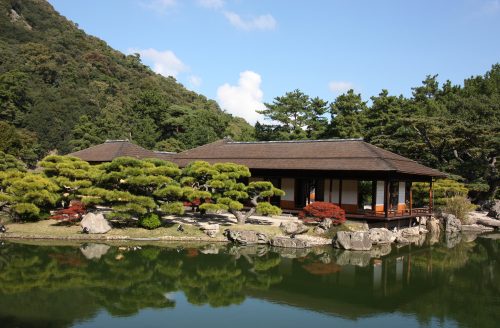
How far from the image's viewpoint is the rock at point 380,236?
1923 cm

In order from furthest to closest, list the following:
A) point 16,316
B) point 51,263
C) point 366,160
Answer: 1. point 366,160
2. point 51,263
3. point 16,316

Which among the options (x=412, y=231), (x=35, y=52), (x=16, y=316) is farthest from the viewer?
(x=35, y=52)

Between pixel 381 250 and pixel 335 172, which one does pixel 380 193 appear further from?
pixel 381 250

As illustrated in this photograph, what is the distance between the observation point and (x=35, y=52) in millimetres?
62219

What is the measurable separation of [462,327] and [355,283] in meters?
3.86

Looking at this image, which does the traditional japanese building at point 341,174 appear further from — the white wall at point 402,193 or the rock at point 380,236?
the rock at point 380,236

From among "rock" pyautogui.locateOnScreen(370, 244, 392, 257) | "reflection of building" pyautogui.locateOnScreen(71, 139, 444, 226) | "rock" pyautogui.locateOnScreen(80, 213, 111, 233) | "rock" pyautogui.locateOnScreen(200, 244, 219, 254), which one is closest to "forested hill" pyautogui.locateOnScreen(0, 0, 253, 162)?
"rock" pyautogui.locateOnScreen(80, 213, 111, 233)

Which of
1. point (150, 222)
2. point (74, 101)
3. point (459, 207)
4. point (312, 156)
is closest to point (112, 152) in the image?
point (150, 222)

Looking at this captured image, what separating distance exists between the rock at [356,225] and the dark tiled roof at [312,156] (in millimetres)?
2561

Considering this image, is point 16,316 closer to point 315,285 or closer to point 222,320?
point 222,320

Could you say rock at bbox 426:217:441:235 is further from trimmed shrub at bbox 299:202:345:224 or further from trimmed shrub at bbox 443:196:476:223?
trimmed shrub at bbox 299:202:345:224

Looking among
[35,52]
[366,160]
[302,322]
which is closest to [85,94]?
[35,52]

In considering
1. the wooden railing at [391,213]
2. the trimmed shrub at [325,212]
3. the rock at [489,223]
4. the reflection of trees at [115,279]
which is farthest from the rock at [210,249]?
the rock at [489,223]

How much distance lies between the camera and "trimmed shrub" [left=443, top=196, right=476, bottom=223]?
26312 mm
